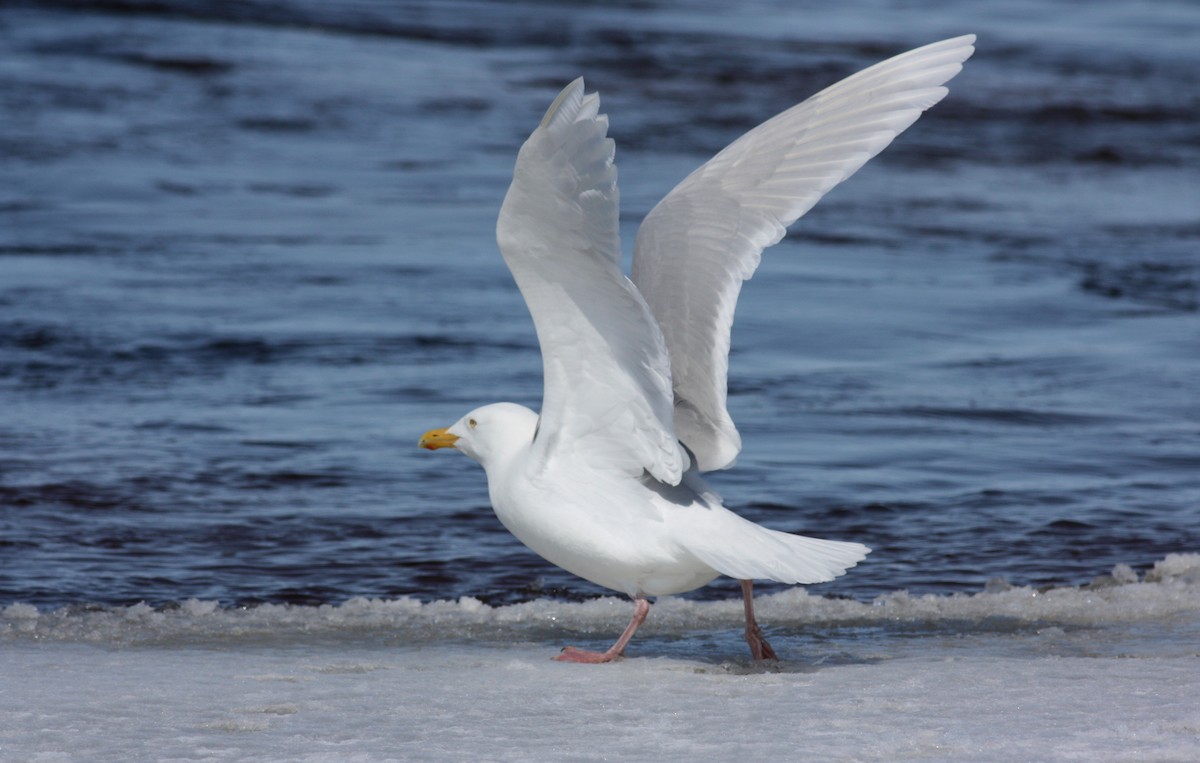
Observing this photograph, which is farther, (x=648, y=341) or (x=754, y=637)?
(x=754, y=637)

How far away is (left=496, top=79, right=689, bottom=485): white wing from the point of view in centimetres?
437

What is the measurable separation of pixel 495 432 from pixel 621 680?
0.95 metres

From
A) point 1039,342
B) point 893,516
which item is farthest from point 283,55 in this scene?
point 893,516

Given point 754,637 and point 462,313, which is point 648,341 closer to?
point 754,637

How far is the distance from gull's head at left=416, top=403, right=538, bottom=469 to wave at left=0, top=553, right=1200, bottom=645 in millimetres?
603

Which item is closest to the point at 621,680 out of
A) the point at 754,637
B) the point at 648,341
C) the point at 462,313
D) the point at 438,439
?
the point at 754,637

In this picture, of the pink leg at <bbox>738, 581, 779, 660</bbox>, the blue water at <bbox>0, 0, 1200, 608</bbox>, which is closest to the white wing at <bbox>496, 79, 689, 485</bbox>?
the pink leg at <bbox>738, 581, 779, 660</bbox>

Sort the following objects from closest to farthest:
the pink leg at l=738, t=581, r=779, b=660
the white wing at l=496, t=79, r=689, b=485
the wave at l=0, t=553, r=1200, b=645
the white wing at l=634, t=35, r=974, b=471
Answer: the white wing at l=496, t=79, r=689, b=485, the pink leg at l=738, t=581, r=779, b=660, the white wing at l=634, t=35, r=974, b=471, the wave at l=0, t=553, r=1200, b=645

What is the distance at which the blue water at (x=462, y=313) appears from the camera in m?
7.19

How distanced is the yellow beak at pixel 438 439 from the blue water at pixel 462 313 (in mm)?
905

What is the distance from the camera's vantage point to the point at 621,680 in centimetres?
493

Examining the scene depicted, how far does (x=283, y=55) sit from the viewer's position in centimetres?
2141

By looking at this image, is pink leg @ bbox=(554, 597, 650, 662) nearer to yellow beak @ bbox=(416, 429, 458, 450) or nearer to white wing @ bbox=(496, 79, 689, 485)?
white wing @ bbox=(496, 79, 689, 485)

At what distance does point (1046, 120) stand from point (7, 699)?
1597 centimetres
